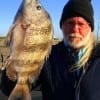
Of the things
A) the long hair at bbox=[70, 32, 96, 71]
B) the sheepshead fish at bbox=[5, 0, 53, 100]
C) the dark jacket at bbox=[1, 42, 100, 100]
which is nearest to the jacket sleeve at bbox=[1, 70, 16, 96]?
the dark jacket at bbox=[1, 42, 100, 100]

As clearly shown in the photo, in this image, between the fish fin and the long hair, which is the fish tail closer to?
the fish fin

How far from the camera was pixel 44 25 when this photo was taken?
4.20m

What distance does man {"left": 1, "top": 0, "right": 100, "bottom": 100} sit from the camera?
4898mm

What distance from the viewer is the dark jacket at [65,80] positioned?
16.0ft

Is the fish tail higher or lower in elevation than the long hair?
lower

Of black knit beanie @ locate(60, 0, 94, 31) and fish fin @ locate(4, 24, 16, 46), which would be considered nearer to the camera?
fish fin @ locate(4, 24, 16, 46)

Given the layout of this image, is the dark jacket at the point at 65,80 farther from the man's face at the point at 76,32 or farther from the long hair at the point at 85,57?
the man's face at the point at 76,32

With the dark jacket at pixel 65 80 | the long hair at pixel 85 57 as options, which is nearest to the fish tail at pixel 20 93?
the dark jacket at pixel 65 80

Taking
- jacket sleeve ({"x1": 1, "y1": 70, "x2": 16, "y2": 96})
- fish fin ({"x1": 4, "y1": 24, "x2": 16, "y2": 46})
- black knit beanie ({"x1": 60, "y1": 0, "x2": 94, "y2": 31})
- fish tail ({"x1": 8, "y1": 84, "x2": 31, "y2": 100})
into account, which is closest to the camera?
fish fin ({"x1": 4, "y1": 24, "x2": 16, "y2": 46})

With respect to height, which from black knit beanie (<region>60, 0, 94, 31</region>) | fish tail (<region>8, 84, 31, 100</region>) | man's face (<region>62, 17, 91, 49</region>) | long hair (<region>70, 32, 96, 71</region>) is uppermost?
black knit beanie (<region>60, 0, 94, 31</region>)

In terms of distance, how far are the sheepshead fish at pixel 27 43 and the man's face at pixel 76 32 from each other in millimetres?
604

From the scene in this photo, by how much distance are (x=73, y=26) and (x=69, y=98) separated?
773 millimetres

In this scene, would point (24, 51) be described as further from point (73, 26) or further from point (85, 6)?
point (85, 6)

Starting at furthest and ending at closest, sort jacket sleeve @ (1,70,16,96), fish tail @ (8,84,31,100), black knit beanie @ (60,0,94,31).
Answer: black knit beanie @ (60,0,94,31) < jacket sleeve @ (1,70,16,96) < fish tail @ (8,84,31,100)
